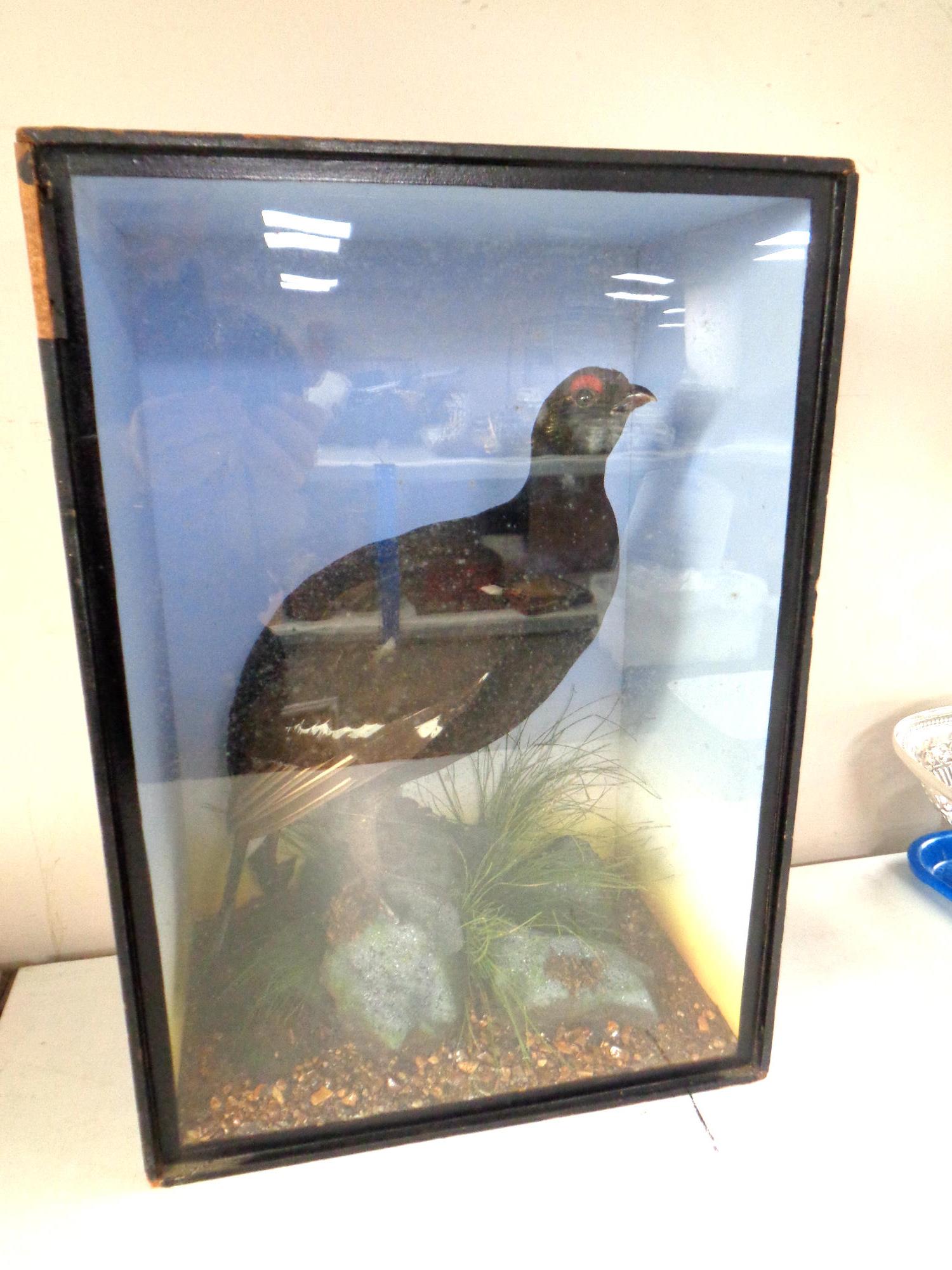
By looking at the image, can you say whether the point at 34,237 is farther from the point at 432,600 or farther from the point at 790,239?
the point at 790,239

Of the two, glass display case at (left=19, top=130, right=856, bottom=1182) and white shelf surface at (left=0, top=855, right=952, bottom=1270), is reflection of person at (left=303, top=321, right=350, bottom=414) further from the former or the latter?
white shelf surface at (left=0, top=855, right=952, bottom=1270)

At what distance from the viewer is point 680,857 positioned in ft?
2.50

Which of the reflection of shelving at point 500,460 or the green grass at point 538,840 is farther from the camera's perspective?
the green grass at point 538,840

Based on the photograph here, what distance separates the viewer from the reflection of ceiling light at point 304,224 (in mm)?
520

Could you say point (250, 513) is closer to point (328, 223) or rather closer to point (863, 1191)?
point (328, 223)

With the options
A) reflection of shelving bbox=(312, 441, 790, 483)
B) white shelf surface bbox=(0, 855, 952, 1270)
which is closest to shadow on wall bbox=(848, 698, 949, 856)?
white shelf surface bbox=(0, 855, 952, 1270)

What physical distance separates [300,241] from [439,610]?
0.81 ft

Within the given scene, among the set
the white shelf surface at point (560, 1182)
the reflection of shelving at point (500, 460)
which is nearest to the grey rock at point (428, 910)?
the white shelf surface at point (560, 1182)

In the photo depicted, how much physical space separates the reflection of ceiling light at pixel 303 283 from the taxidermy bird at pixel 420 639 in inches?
6.2

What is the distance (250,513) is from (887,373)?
0.78m

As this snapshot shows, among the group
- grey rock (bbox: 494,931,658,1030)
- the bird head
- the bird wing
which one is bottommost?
grey rock (bbox: 494,931,658,1030)

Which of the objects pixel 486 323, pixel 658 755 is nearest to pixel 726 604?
pixel 658 755

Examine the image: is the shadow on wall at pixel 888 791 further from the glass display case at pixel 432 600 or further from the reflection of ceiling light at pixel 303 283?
the reflection of ceiling light at pixel 303 283

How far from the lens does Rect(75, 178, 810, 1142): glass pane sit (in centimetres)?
54
